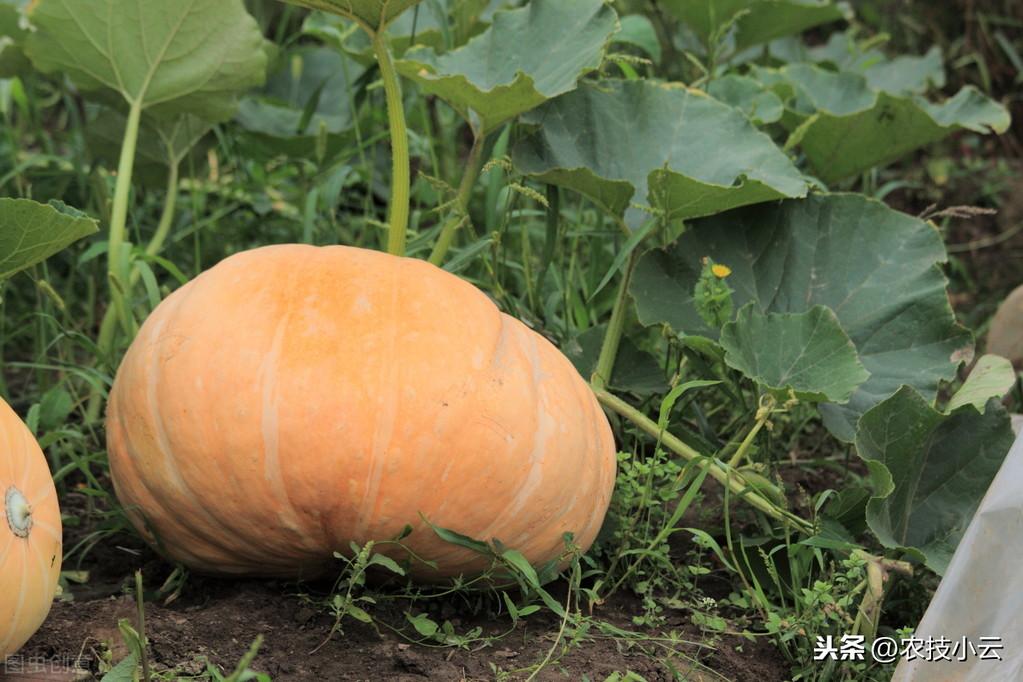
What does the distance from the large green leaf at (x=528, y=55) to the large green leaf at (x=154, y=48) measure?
339 mm

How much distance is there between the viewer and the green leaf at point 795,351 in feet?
5.75

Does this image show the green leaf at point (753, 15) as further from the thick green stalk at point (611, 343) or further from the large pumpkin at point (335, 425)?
the large pumpkin at point (335, 425)

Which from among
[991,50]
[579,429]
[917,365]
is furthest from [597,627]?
[991,50]

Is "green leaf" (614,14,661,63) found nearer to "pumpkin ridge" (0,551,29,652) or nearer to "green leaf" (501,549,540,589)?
"green leaf" (501,549,540,589)

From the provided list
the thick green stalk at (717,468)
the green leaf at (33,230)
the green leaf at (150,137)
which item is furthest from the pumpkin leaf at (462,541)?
the green leaf at (150,137)

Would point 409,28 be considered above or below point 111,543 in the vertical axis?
above

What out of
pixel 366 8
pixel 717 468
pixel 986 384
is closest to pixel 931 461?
pixel 986 384

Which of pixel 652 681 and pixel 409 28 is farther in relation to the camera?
pixel 409 28

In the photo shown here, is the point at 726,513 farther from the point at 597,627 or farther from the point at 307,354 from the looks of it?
the point at 307,354

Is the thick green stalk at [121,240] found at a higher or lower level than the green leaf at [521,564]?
higher

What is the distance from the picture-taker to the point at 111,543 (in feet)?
6.05

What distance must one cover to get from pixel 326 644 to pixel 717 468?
2.07ft

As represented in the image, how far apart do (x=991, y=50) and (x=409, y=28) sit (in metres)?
1.85

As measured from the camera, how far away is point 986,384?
1.79 m
